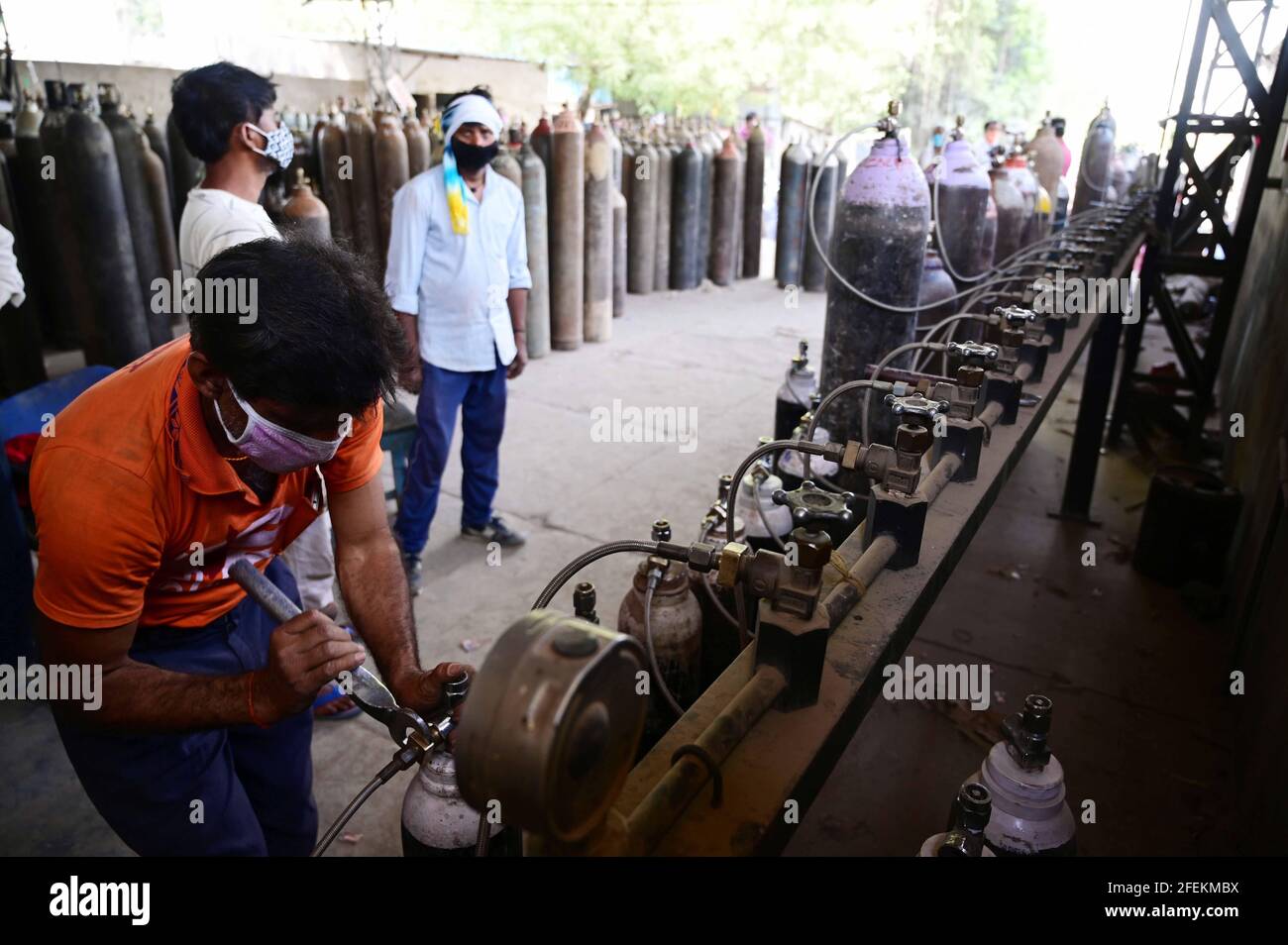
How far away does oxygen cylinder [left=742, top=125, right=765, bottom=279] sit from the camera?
31.2ft

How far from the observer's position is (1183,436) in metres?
5.37

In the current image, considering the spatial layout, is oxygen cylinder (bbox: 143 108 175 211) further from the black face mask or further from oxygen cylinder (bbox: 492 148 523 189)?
the black face mask

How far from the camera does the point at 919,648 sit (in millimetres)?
3275

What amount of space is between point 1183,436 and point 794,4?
17.1 meters

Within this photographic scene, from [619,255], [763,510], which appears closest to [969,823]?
[763,510]

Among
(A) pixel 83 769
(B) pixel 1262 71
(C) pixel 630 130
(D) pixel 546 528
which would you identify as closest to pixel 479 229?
(D) pixel 546 528

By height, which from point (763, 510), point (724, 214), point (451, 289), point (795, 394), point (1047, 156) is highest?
point (1047, 156)

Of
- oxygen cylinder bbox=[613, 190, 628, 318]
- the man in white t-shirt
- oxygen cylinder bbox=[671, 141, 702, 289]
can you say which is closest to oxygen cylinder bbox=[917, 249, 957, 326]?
the man in white t-shirt

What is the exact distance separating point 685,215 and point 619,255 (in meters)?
1.32

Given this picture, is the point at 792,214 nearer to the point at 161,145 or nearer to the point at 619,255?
the point at 619,255

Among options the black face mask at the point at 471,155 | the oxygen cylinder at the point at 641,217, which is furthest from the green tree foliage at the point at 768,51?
the black face mask at the point at 471,155

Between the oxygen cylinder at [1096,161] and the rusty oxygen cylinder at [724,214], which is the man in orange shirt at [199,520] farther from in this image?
the rusty oxygen cylinder at [724,214]

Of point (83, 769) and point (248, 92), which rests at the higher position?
point (248, 92)
